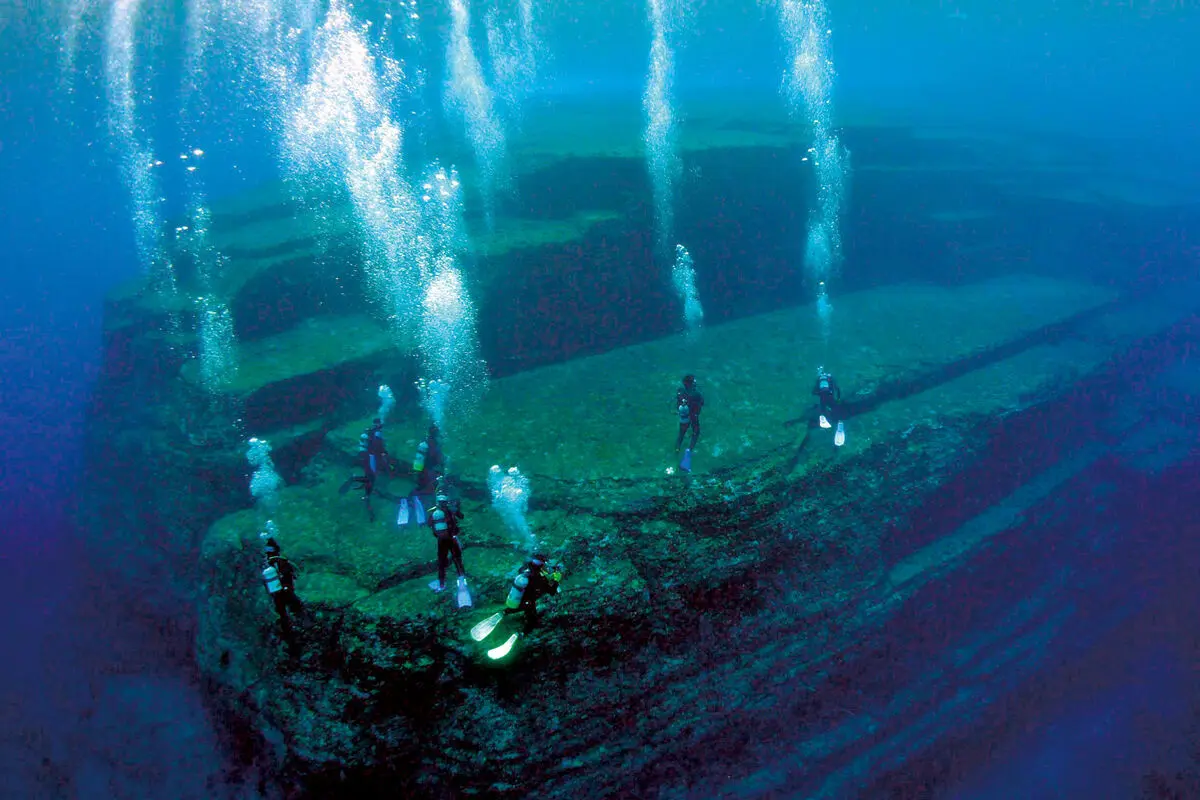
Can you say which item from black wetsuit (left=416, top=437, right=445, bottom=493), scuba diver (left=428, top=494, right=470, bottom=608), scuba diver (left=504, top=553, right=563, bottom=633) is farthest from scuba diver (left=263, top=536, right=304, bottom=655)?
scuba diver (left=504, top=553, right=563, bottom=633)

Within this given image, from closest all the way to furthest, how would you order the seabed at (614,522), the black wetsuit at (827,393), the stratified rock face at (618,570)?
the stratified rock face at (618,570), the seabed at (614,522), the black wetsuit at (827,393)

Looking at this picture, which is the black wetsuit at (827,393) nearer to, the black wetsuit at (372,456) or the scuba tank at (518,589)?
the scuba tank at (518,589)

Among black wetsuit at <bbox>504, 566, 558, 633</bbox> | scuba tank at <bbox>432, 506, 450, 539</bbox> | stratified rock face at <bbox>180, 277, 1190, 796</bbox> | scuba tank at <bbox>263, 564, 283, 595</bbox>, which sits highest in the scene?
scuba tank at <bbox>432, 506, 450, 539</bbox>

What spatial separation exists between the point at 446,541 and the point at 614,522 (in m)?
2.51

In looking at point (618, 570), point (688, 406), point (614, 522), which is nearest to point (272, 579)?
point (618, 570)

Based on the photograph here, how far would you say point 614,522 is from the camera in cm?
806

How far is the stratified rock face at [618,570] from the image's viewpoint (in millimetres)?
6707

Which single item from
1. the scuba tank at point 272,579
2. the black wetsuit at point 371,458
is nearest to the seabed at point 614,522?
the black wetsuit at point 371,458

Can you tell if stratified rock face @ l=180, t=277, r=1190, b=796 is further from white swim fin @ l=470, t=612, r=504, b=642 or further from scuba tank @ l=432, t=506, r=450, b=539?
scuba tank @ l=432, t=506, r=450, b=539

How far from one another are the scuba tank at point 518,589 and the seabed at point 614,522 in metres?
0.95

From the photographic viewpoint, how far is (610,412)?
10.4m

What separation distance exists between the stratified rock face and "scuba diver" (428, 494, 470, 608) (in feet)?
0.65

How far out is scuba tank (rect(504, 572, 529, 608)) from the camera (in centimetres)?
590

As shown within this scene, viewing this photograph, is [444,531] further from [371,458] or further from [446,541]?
[371,458]
